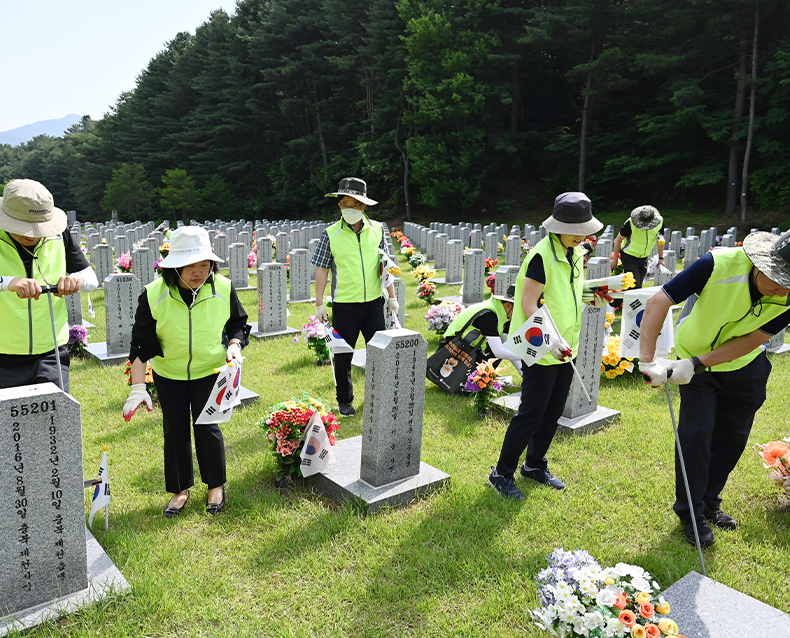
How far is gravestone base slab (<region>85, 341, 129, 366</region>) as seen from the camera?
7.26 meters

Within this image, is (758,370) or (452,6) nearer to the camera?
(758,370)

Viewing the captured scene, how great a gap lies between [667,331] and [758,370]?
50 cm

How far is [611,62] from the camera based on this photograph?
945 inches

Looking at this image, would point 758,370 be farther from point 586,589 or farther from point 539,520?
point 586,589

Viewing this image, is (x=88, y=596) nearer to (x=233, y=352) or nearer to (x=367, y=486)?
(x=233, y=352)

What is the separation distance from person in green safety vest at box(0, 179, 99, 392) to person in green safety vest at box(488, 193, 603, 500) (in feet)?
8.61

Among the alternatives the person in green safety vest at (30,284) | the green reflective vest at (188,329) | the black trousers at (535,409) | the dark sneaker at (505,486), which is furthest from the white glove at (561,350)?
the person in green safety vest at (30,284)

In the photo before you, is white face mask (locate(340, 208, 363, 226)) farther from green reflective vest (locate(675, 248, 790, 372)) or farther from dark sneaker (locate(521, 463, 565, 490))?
green reflective vest (locate(675, 248, 790, 372))

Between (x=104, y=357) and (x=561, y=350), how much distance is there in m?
5.91

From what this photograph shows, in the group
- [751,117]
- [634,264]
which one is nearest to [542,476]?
[634,264]

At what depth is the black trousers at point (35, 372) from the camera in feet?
10.6

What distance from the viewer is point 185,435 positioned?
142 inches

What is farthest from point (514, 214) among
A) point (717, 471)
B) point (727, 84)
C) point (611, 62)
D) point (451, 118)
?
point (717, 471)

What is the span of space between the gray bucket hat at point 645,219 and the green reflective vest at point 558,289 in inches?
199
